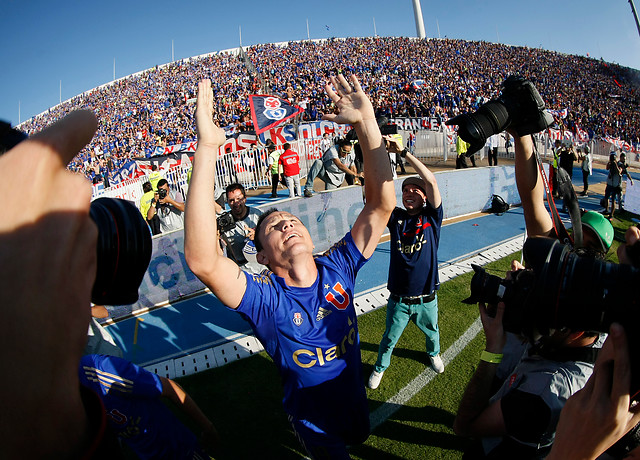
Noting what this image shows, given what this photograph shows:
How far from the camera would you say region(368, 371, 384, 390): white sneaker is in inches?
149

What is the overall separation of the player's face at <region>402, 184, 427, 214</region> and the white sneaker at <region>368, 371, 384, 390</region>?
1818mm

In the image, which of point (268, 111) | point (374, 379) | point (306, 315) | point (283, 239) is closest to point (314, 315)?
point (306, 315)

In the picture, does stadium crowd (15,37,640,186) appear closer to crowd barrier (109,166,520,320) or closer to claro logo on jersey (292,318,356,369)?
crowd barrier (109,166,520,320)

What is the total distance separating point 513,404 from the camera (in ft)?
4.81

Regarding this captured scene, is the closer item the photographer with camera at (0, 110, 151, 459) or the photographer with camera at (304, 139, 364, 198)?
the photographer with camera at (0, 110, 151, 459)

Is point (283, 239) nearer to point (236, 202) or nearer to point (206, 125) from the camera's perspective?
point (206, 125)

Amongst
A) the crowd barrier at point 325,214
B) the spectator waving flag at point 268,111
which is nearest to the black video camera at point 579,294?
the crowd barrier at point 325,214

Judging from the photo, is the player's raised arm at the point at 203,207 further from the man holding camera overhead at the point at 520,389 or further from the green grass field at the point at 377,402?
the green grass field at the point at 377,402

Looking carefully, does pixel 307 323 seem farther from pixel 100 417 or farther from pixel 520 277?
pixel 100 417

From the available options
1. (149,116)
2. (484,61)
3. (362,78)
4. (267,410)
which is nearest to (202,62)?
(149,116)

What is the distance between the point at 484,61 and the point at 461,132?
46.1 m

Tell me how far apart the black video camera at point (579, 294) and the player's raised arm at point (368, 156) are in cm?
119

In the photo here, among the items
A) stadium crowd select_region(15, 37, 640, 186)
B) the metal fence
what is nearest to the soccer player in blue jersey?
the metal fence

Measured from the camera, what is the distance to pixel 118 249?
810mm
